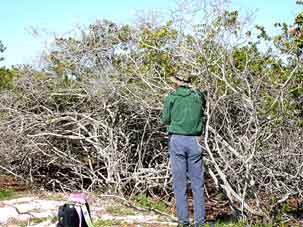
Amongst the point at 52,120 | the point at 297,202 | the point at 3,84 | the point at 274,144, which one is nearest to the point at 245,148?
the point at 274,144

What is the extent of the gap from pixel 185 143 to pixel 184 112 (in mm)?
338

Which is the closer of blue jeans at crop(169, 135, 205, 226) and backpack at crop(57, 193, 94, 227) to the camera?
backpack at crop(57, 193, 94, 227)

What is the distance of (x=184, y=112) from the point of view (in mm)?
6668

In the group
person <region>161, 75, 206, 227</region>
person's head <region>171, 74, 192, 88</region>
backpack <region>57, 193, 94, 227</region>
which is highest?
person's head <region>171, 74, 192, 88</region>

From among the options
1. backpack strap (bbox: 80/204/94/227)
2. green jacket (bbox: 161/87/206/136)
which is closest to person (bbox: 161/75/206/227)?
green jacket (bbox: 161/87/206/136)

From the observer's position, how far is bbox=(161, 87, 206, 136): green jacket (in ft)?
21.8

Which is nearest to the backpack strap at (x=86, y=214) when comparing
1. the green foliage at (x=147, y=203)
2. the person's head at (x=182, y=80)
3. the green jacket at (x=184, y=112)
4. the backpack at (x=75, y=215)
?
the backpack at (x=75, y=215)

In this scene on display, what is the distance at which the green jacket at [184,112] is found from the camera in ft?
21.8

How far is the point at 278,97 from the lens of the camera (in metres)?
7.23

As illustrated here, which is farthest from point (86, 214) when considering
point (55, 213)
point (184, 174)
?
point (55, 213)

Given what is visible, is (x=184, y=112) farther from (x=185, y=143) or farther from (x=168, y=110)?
(x=185, y=143)

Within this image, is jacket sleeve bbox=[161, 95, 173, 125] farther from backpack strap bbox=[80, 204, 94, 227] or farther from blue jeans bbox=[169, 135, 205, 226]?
backpack strap bbox=[80, 204, 94, 227]

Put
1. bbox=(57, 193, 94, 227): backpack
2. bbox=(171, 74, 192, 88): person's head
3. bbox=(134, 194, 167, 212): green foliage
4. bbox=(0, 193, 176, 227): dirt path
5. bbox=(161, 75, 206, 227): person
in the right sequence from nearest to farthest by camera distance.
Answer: bbox=(57, 193, 94, 227): backpack
bbox=(161, 75, 206, 227): person
bbox=(171, 74, 192, 88): person's head
bbox=(0, 193, 176, 227): dirt path
bbox=(134, 194, 167, 212): green foliage

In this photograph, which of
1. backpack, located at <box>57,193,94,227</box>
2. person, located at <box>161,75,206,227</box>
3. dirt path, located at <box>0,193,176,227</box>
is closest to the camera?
backpack, located at <box>57,193,94,227</box>
